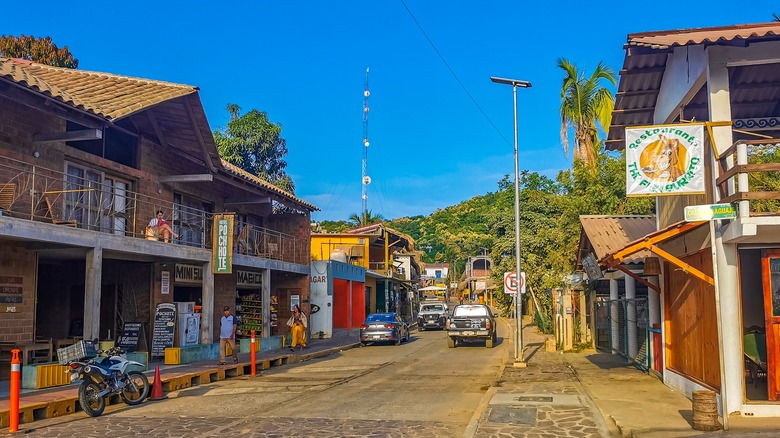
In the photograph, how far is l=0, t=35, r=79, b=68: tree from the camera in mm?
30422

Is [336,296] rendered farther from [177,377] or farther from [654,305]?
[654,305]

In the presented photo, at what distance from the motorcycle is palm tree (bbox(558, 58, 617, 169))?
24.5 m

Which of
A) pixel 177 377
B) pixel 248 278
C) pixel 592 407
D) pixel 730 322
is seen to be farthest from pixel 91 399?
pixel 248 278

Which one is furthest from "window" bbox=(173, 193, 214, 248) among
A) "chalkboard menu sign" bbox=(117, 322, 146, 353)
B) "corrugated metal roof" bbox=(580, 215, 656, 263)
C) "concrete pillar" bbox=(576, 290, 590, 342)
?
"concrete pillar" bbox=(576, 290, 590, 342)

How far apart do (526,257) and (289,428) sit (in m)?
28.1

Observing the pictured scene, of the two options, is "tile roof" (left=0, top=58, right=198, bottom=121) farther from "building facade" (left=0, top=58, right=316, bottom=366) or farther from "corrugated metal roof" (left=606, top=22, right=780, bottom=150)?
"corrugated metal roof" (left=606, top=22, right=780, bottom=150)

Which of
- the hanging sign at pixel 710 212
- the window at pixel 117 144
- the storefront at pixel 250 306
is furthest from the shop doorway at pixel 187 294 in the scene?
the hanging sign at pixel 710 212

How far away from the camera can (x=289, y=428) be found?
10.1 metres

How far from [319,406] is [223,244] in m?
10.1

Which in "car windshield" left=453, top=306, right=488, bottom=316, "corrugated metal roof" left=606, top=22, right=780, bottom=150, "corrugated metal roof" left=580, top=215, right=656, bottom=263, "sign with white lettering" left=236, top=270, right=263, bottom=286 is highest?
"corrugated metal roof" left=606, top=22, right=780, bottom=150

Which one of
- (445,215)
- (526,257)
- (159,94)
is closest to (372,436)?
(159,94)

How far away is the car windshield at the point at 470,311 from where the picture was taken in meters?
27.3

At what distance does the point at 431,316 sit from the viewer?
41.3 metres

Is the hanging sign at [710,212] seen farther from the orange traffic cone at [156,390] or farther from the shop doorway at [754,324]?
the orange traffic cone at [156,390]
